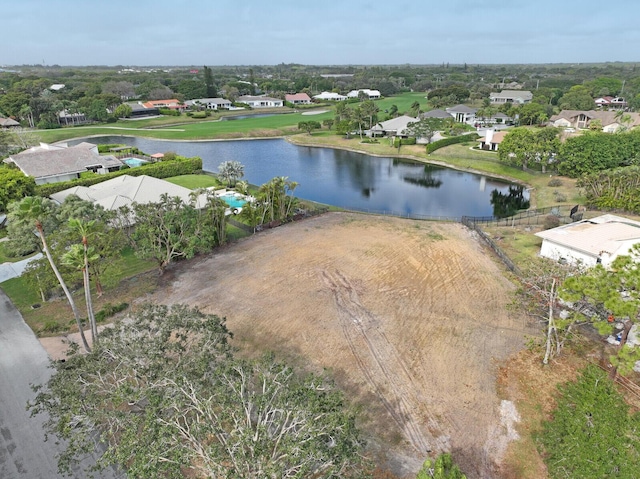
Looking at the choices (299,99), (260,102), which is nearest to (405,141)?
(260,102)

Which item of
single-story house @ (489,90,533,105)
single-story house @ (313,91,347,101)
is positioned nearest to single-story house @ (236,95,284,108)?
single-story house @ (313,91,347,101)

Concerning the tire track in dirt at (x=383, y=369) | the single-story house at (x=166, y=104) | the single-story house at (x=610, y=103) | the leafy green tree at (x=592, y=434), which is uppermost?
the single-story house at (x=166, y=104)

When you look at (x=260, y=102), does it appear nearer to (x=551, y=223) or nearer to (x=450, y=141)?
(x=450, y=141)

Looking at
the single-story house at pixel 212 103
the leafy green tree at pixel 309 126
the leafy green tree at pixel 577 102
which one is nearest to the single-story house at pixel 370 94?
the single-story house at pixel 212 103

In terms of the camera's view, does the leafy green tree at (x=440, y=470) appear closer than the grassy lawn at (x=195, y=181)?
Yes

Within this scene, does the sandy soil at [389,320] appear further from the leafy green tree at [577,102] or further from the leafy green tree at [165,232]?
the leafy green tree at [577,102]

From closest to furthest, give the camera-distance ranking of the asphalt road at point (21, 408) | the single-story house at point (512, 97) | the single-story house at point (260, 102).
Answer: the asphalt road at point (21, 408), the single-story house at point (512, 97), the single-story house at point (260, 102)
